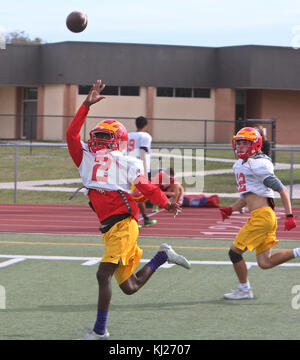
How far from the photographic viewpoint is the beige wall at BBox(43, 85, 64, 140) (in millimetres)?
40281

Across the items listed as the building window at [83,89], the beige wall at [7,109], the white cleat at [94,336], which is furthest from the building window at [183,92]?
the white cleat at [94,336]

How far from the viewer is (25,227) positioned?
14172 millimetres

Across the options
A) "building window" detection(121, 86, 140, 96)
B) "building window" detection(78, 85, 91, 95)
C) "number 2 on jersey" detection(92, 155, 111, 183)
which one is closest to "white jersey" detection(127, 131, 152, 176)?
"number 2 on jersey" detection(92, 155, 111, 183)

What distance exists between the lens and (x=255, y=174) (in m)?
7.82

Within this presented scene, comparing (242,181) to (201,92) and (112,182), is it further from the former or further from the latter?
(201,92)

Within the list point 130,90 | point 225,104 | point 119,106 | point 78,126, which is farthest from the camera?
point 225,104

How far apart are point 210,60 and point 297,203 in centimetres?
2385

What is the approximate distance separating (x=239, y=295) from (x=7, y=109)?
38960mm

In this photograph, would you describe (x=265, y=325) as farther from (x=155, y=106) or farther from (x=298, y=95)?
(x=298, y=95)

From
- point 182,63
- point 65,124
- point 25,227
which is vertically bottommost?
point 25,227

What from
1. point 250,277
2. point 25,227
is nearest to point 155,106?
point 25,227

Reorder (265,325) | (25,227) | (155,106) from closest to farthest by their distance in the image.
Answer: (265,325) < (25,227) < (155,106)

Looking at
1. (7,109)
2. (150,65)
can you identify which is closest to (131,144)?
(150,65)

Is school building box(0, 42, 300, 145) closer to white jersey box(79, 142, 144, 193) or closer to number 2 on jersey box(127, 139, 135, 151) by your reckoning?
number 2 on jersey box(127, 139, 135, 151)
